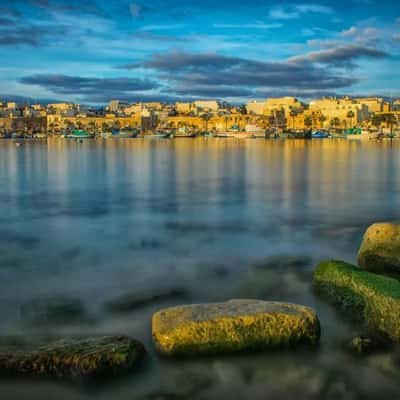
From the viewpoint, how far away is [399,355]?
511cm

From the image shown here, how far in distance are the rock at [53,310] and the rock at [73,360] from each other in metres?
0.97

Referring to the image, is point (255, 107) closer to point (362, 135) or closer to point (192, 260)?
point (362, 135)

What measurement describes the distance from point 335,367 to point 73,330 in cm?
270

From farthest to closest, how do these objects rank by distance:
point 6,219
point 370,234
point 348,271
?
point 6,219, point 370,234, point 348,271

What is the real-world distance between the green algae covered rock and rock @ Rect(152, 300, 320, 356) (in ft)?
2.60

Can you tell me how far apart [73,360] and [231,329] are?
1.49m

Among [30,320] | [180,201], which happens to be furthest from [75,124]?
[30,320]

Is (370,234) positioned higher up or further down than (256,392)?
higher up

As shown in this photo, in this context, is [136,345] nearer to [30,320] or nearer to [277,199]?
[30,320]

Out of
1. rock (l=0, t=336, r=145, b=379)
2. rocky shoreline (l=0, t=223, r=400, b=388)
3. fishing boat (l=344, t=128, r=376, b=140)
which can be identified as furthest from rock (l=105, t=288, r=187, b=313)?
fishing boat (l=344, t=128, r=376, b=140)

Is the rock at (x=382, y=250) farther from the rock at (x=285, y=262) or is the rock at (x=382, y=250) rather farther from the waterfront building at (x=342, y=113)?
the waterfront building at (x=342, y=113)

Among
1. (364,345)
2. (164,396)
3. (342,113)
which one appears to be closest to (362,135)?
(342,113)

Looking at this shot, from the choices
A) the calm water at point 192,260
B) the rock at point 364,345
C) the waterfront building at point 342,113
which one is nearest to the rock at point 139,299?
the calm water at point 192,260

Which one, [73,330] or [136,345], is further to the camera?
[73,330]
